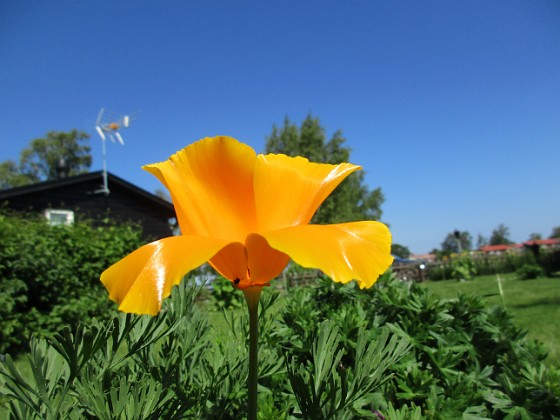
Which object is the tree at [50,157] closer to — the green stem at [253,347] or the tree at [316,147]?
the tree at [316,147]

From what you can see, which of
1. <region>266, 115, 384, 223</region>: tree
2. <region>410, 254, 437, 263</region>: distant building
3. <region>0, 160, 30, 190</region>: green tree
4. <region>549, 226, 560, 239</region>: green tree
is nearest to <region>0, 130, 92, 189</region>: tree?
<region>0, 160, 30, 190</region>: green tree

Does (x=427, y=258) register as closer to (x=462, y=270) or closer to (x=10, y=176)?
(x=462, y=270)

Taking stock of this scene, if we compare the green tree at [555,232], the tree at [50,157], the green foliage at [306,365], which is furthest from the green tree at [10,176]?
the green tree at [555,232]

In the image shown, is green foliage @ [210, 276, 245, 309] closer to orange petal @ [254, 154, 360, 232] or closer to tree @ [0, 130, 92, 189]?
orange petal @ [254, 154, 360, 232]

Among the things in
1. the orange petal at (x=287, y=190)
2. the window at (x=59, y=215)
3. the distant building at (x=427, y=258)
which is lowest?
the distant building at (x=427, y=258)

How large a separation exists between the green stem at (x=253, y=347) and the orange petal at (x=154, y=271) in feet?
0.41

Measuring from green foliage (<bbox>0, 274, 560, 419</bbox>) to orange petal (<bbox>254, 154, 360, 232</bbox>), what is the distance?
11.7 inches

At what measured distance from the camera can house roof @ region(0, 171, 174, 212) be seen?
44.7ft

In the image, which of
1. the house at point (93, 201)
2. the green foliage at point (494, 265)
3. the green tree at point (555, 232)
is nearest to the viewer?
the house at point (93, 201)

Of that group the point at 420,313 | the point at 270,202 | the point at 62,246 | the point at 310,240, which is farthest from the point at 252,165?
the point at 62,246

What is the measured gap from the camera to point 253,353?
1.94 ft

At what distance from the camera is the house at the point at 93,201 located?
1430 cm

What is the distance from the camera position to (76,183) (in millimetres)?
15938

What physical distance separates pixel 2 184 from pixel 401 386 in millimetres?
48404
